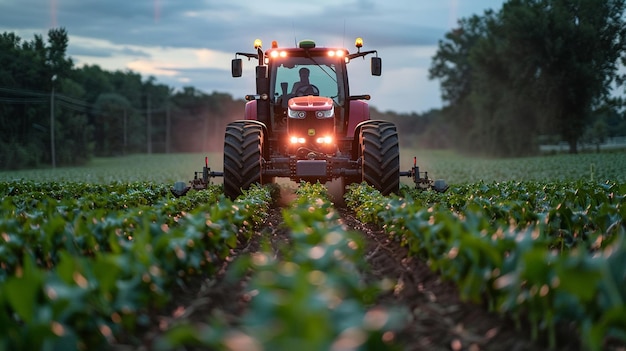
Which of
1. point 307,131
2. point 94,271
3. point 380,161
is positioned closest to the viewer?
point 94,271

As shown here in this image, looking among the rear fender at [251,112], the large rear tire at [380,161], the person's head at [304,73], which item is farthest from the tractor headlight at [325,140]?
the rear fender at [251,112]

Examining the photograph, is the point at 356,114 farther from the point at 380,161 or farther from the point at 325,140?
the point at 380,161

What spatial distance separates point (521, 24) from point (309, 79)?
128 ft

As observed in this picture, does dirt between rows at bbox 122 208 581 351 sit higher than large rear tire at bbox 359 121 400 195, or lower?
lower

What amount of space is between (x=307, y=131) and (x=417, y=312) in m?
8.05

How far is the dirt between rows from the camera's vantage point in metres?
4.35

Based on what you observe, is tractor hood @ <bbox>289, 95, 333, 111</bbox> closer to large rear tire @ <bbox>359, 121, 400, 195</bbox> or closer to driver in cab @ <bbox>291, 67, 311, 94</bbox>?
→ driver in cab @ <bbox>291, 67, 311, 94</bbox>

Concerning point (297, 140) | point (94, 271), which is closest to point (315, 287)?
point (94, 271)

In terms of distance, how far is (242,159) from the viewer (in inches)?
477

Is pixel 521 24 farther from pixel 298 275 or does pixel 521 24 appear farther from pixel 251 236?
pixel 298 275

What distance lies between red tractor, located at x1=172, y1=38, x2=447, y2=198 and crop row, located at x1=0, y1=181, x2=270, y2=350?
3.95 m

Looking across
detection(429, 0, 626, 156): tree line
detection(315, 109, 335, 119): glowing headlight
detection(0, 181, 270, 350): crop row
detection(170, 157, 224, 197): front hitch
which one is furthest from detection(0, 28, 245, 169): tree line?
detection(0, 181, 270, 350): crop row

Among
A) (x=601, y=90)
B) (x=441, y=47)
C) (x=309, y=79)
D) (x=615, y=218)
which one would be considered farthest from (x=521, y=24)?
(x=615, y=218)

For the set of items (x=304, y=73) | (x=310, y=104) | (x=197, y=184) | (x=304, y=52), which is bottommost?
(x=197, y=184)
